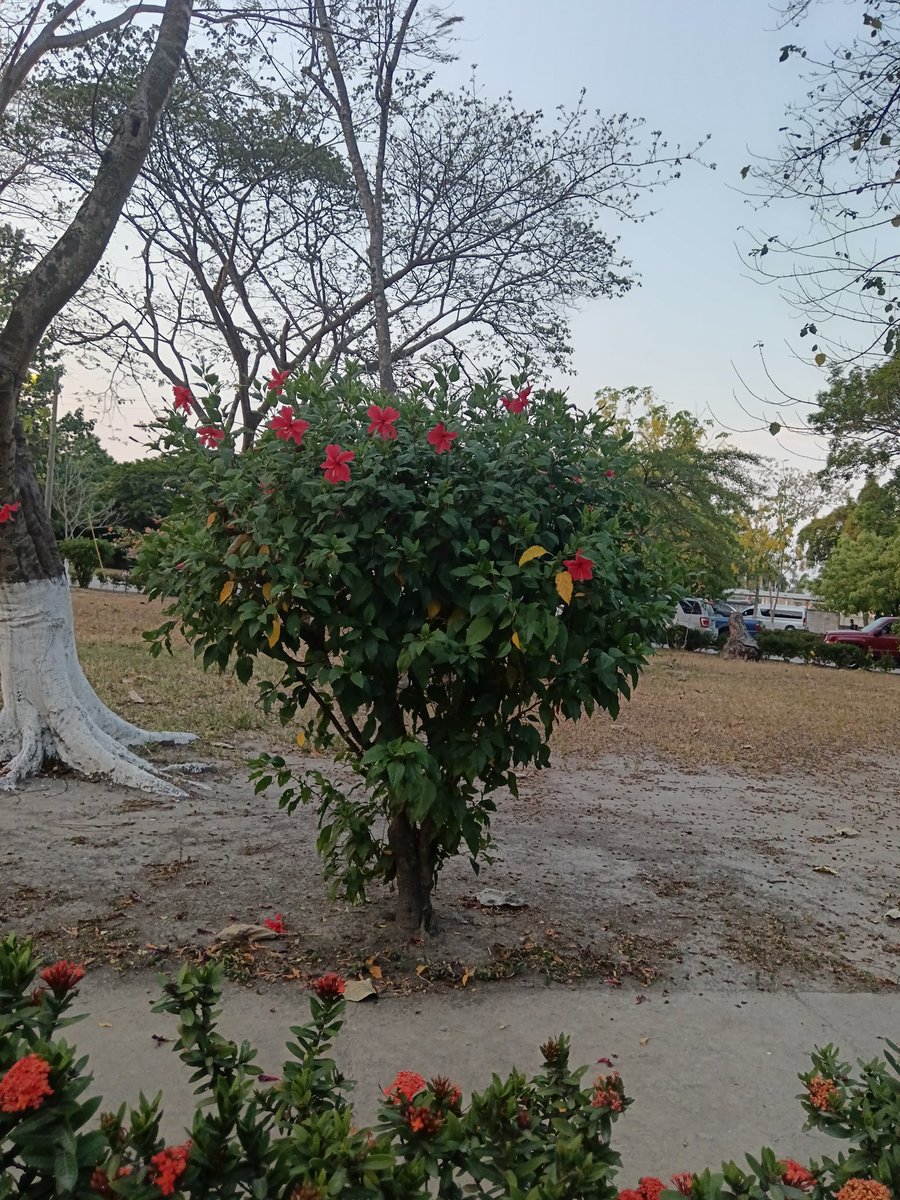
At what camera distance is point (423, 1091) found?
1.43 metres

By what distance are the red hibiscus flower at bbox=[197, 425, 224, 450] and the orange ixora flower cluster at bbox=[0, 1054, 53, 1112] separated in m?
2.48

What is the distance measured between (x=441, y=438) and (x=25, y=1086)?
6.93ft

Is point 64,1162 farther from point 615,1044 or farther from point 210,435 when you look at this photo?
point 210,435

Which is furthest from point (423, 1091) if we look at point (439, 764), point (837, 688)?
point (837, 688)

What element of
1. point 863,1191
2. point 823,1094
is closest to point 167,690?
point 823,1094

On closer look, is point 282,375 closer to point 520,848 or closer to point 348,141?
point 520,848

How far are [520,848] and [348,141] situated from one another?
882 cm

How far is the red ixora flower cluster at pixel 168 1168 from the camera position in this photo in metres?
1.13

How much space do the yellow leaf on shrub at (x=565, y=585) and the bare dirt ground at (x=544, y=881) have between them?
1526 mm

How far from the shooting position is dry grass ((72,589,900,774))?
8.39 meters

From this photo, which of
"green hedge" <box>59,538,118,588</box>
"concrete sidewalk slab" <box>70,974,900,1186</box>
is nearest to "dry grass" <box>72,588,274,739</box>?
"concrete sidewalk slab" <box>70,974,900,1186</box>

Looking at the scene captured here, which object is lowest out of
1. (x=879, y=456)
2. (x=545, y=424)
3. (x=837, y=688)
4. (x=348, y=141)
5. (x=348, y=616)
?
(x=837, y=688)

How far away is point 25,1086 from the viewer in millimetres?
1096

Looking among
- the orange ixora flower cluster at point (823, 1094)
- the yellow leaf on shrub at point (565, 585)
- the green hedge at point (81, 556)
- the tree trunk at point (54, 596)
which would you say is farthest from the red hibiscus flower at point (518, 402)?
the green hedge at point (81, 556)
